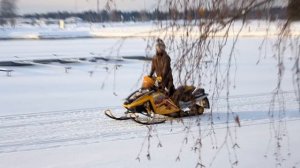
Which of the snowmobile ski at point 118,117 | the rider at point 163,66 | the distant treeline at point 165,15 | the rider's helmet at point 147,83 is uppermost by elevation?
the distant treeline at point 165,15

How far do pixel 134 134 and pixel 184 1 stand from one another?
20.5 ft

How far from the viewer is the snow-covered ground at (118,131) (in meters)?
6.88

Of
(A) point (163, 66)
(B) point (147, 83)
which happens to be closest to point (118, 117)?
(B) point (147, 83)

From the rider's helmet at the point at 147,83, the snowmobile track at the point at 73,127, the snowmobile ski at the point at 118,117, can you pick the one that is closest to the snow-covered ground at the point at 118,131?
the snowmobile track at the point at 73,127

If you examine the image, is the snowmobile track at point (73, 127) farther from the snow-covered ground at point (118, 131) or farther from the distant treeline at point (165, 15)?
the distant treeline at point (165, 15)

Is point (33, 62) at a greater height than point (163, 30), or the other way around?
point (163, 30)

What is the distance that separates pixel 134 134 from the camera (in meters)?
9.04

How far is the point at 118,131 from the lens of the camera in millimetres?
9305

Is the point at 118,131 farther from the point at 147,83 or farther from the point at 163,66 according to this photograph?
the point at 163,66

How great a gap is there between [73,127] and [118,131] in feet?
2.99

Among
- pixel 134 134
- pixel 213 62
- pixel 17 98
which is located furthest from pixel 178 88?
pixel 17 98

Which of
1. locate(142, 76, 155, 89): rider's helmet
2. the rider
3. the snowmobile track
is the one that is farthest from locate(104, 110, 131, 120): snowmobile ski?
the rider

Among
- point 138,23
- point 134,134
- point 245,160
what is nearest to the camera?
point 138,23

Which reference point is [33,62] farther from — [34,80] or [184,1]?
[184,1]
